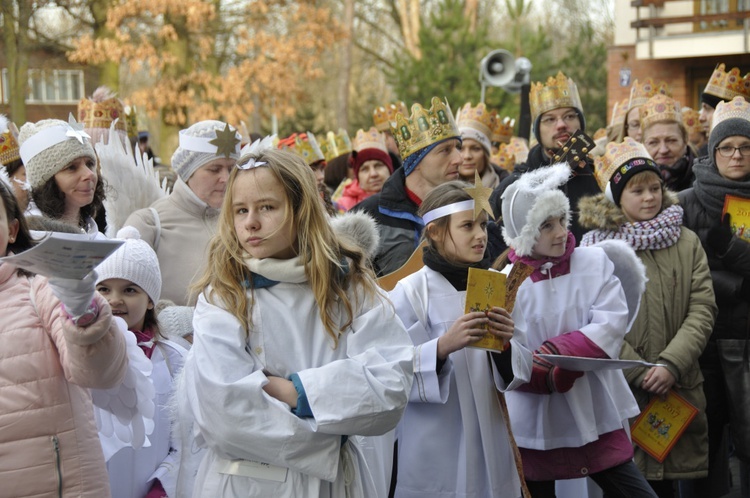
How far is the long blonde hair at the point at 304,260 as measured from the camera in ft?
11.5

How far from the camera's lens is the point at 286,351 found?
348cm

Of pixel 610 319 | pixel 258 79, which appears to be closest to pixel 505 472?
pixel 610 319

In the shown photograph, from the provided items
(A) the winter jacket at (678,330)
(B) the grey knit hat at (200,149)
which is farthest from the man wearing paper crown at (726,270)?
(B) the grey knit hat at (200,149)

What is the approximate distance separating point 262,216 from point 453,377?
4.61 feet

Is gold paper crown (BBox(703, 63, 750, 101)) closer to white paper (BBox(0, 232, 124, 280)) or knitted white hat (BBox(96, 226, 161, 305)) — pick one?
knitted white hat (BBox(96, 226, 161, 305))

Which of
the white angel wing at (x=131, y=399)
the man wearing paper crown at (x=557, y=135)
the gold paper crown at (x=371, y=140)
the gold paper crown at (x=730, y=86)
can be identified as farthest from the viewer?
the gold paper crown at (x=371, y=140)

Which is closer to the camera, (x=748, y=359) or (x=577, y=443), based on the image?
(x=577, y=443)

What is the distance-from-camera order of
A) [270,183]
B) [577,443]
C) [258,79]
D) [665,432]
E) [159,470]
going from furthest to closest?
[258,79], [665,432], [577,443], [159,470], [270,183]

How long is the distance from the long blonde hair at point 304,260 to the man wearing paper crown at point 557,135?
2.78 meters

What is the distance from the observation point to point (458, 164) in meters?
6.00

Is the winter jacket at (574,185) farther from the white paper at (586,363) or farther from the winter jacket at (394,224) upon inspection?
the white paper at (586,363)

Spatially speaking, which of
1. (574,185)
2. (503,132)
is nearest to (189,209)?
(574,185)

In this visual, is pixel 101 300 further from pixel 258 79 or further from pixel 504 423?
pixel 258 79

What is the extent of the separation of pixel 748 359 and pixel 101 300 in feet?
13.9
